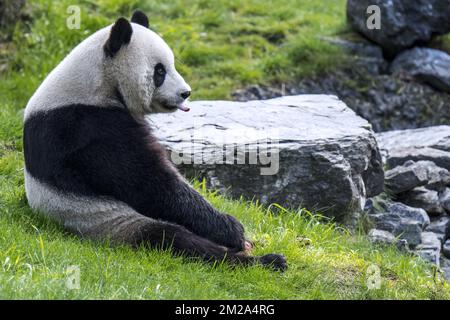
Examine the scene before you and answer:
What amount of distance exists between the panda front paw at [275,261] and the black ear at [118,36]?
207cm

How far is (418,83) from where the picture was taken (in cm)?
1316

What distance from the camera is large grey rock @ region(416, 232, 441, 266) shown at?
839 cm

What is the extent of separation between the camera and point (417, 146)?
1056 cm

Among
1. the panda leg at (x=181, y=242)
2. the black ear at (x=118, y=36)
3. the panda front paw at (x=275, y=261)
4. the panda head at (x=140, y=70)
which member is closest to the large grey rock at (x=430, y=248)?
the panda front paw at (x=275, y=261)

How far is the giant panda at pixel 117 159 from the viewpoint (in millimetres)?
6051

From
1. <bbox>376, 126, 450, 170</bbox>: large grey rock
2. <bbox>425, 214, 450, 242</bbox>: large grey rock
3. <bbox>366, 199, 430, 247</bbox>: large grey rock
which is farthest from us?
<bbox>376, 126, 450, 170</bbox>: large grey rock

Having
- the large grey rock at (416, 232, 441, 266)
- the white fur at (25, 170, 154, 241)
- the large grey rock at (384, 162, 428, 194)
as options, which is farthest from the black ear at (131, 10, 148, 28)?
the large grey rock at (384, 162, 428, 194)

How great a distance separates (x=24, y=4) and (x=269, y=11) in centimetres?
449

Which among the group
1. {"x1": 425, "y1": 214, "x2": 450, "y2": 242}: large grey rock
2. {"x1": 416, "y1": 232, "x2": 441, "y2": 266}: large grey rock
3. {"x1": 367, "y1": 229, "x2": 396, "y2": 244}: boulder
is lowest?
{"x1": 425, "y1": 214, "x2": 450, "y2": 242}: large grey rock

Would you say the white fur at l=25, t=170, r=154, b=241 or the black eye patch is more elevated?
the black eye patch

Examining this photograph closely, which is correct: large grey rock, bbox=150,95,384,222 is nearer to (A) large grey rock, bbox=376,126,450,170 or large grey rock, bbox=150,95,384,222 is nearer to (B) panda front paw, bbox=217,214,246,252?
(A) large grey rock, bbox=376,126,450,170

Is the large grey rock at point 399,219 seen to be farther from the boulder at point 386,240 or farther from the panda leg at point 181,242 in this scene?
the panda leg at point 181,242

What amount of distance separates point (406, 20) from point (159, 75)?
304 inches
